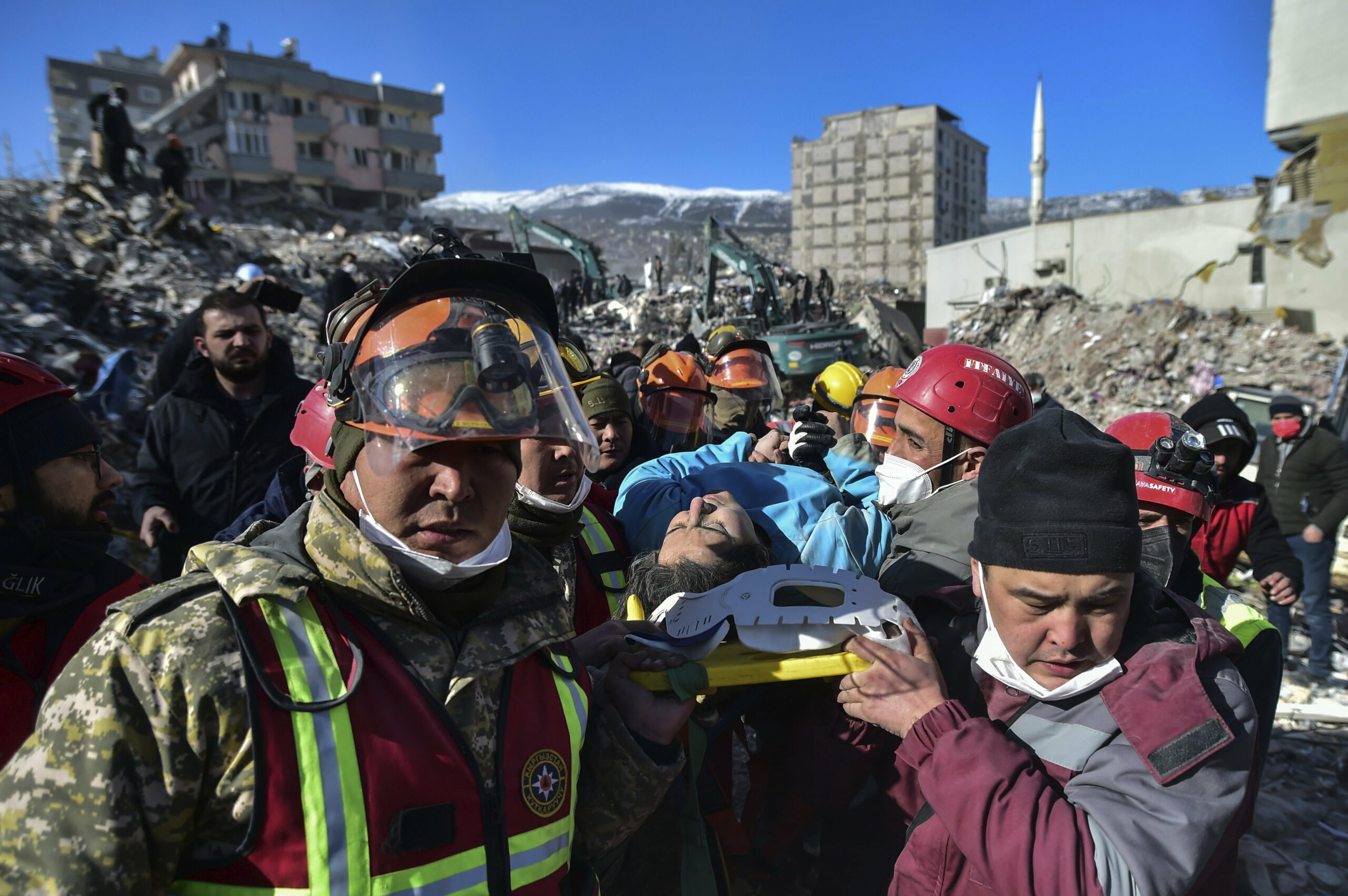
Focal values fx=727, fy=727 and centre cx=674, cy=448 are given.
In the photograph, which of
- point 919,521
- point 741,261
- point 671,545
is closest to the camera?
point 671,545

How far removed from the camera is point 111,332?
9.40m

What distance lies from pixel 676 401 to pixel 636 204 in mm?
123579

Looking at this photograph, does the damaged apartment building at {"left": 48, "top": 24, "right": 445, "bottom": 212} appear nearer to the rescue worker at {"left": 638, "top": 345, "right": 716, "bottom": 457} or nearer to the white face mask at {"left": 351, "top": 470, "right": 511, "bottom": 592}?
the rescue worker at {"left": 638, "top": 345, "right": 716, "bottom": 457}

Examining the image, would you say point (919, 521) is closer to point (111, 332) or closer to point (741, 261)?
point (111, 332)

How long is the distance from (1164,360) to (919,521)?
1795 centimetres

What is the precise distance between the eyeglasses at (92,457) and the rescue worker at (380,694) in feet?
3.33

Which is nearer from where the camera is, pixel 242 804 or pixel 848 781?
pixel 242 804

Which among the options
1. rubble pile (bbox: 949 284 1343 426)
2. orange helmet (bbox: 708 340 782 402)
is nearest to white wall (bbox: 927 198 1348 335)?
rubble pile (bbox: 949 284 1343 426)

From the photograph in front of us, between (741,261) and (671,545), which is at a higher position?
(741,261)

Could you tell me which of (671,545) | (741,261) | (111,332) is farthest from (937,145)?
(671,545)

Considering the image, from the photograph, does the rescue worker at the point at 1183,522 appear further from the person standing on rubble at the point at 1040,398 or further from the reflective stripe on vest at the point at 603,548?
the person standing on rubble at the point at 1040,398

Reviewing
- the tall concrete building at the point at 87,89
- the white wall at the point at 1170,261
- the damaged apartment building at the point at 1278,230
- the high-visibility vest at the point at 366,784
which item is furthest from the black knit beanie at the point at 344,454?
the tall concrete building at the point at 87,89

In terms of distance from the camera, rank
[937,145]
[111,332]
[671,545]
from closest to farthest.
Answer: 1. [671,545]
2. [111,332]
3. [937,145]

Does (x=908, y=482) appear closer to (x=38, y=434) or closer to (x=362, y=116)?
(x=38, y=434)
